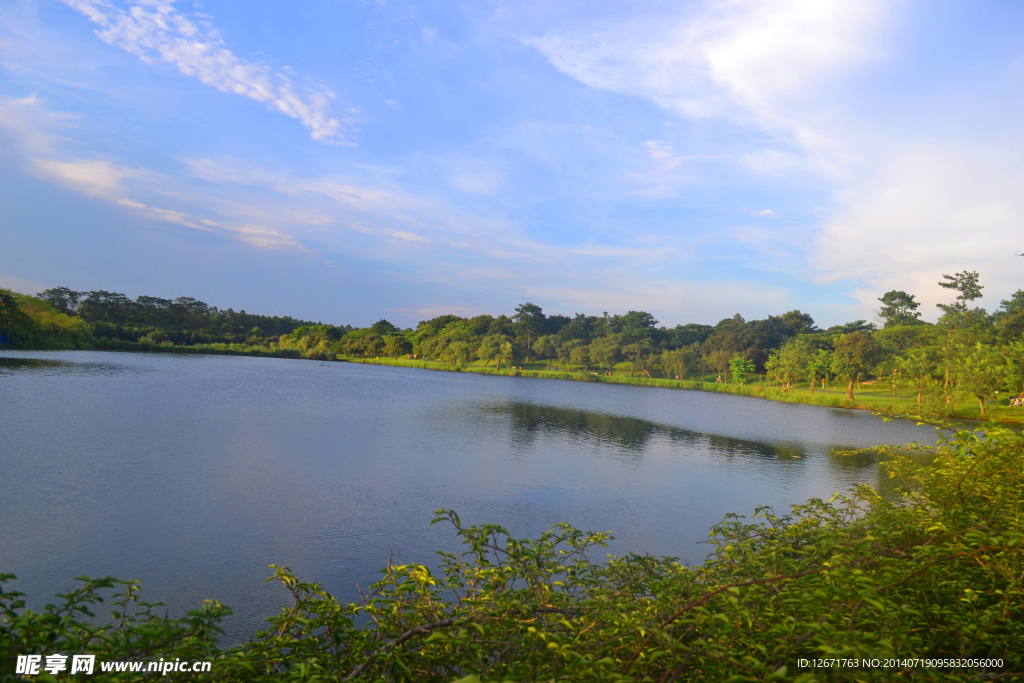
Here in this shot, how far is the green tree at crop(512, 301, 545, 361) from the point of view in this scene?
106188 millimetres

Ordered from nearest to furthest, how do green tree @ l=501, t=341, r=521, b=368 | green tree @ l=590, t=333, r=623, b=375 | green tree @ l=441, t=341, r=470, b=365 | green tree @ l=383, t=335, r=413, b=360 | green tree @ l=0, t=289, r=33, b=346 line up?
green tree @ l=0, t=289, r=33, b=346
green tree @ l=590, t=333, r=623, b=375
green tree @ l=501, t=341, r=521, b=368
green tree @ l=441, t=341, r=470, b=365
green tree @ l=383, t=335, r=413, b=360

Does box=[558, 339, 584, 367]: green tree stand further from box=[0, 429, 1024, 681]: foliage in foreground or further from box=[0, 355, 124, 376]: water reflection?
box=[0, 429, 1024, 681]: foliage in foreground

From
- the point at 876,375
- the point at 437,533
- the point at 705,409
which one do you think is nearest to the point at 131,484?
the point at 437,533

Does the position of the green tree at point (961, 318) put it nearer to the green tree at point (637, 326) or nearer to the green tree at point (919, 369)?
the green tree at point (919, 369)

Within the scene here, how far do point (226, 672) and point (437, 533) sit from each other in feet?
29.6

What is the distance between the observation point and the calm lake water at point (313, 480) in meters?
9.49

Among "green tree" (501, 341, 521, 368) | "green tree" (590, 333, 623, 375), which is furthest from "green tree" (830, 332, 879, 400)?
"green tree" (501, 341, 521, 368)

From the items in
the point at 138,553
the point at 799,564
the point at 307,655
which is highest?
the point at 799,564

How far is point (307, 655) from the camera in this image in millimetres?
3307

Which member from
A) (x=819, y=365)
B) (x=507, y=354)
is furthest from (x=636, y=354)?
(x=819, y=365)

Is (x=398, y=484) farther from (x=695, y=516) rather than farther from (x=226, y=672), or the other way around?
(x=226, y=672)

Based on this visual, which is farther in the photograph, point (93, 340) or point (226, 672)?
point (93, 340)

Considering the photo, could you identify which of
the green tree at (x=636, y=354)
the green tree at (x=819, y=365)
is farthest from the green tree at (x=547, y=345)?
the green tree at (x=819, y=365)

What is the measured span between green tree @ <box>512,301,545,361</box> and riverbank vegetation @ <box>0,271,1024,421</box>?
251mm
